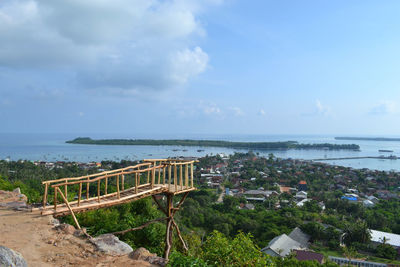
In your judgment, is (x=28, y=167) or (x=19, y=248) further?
(x=28, y=167)

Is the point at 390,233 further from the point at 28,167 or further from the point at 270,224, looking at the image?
the point at 28,167

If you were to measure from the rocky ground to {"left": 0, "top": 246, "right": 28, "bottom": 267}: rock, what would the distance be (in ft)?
1.28

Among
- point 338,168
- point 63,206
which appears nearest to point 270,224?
point 63,206

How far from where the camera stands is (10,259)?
3.91 metres

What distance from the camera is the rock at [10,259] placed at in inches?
150

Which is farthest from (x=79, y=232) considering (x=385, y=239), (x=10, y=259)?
(x=385, y=239)

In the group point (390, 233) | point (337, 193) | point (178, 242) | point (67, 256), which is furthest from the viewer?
point (337, 193)

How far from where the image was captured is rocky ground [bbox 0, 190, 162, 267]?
→ 4.76 m

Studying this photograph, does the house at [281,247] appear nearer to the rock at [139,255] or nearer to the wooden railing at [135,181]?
the wooden railing at [135,181]

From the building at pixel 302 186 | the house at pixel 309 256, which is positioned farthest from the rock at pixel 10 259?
the building at pixel 302 186

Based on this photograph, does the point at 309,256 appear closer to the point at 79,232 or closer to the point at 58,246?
the point at 79,232

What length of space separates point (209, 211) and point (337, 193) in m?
27.3

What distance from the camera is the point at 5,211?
6.91 m

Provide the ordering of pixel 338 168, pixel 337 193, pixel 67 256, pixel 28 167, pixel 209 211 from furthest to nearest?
1. pixel 338 168
2. pixel 337 193
3. pixel 28 167
4. pixel 209 211
5. pixel 67 256
